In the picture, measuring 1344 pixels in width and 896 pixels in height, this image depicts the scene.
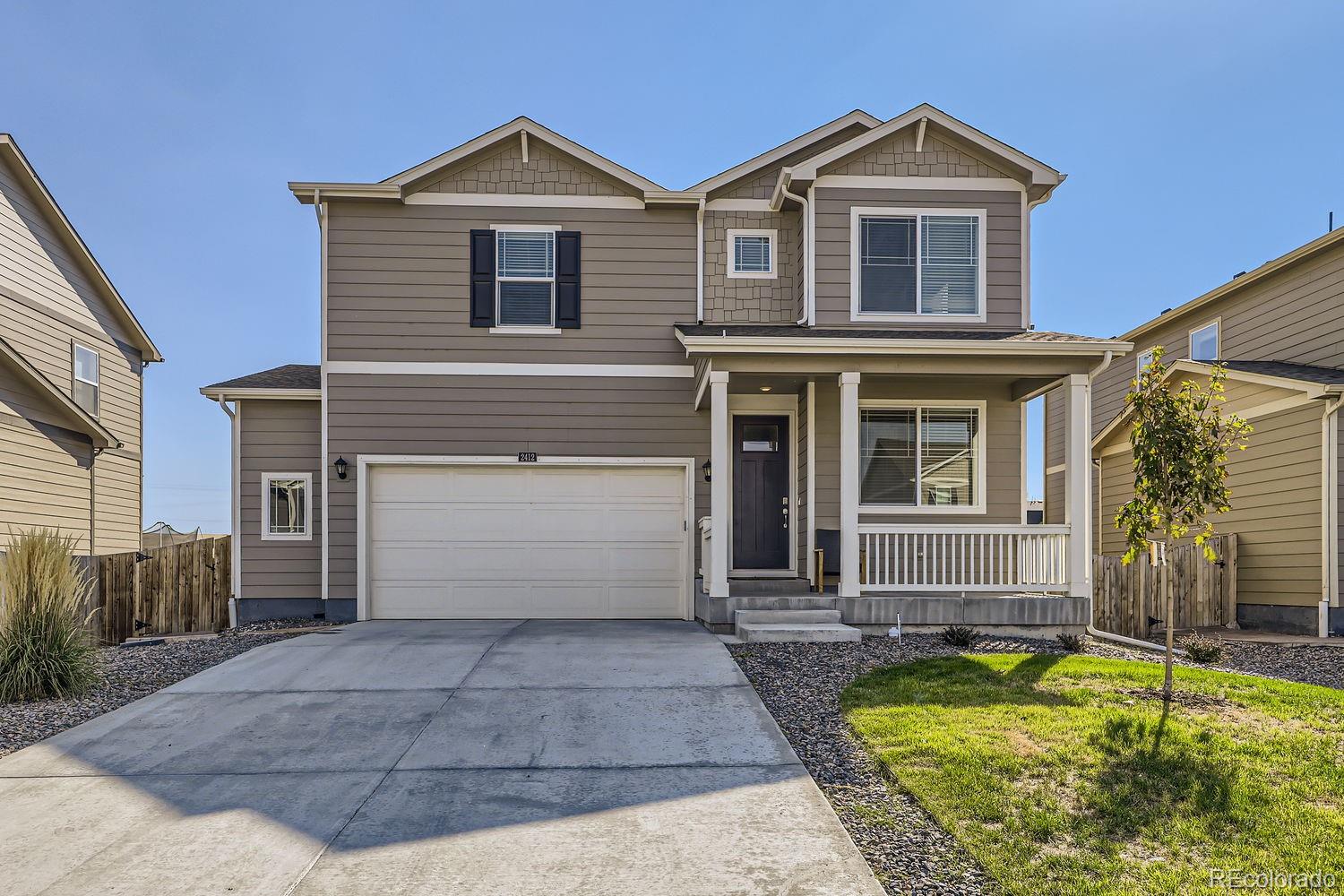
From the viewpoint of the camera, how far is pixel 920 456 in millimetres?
11234

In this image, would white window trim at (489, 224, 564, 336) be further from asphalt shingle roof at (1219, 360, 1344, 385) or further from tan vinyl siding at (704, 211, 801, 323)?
asphalt shingle roof at (1219, 360, 1344, 385)

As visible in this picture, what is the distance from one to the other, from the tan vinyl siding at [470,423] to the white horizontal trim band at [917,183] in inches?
134

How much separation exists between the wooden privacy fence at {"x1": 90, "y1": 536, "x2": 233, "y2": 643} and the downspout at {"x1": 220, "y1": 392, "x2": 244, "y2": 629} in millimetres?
403

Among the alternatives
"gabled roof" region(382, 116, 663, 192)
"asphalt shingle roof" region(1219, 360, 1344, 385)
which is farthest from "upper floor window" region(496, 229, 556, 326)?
"asphalt shingle roof" region(1219, 360, 1344, 385)

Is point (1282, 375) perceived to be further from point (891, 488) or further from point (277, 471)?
point (277, 471)

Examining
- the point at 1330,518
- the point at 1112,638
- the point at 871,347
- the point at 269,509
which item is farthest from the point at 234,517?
the point at 1330,518

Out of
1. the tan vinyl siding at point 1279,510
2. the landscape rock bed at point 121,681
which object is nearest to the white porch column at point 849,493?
the tan vinyl siding at point 1279,510

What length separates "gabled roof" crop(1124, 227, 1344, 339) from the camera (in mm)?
12000

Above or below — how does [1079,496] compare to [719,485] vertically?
below

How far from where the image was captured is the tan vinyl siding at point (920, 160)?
1118 cm

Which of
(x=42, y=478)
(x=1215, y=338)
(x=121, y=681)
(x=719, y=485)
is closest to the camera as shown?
(x=121, y=681)

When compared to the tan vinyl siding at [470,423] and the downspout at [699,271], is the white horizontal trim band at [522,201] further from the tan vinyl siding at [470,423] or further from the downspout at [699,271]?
the tan vinyl siding at [470,423]

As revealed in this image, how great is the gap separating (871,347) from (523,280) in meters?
4.74

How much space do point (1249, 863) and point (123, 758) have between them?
5.87 meters
